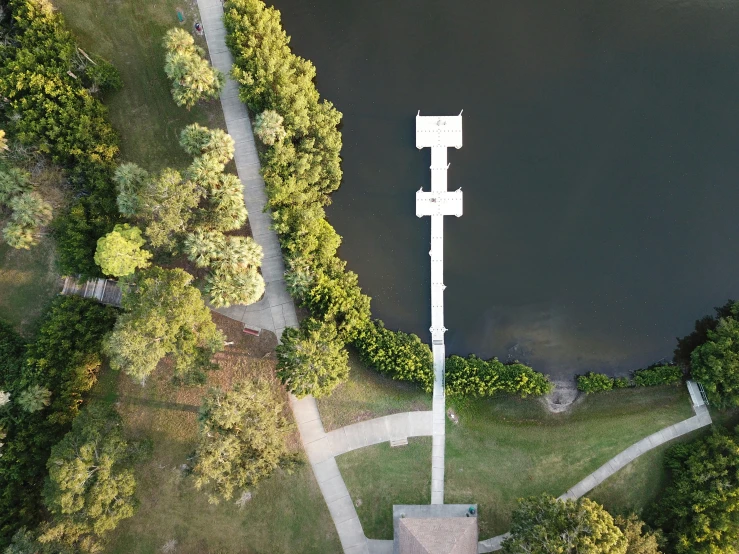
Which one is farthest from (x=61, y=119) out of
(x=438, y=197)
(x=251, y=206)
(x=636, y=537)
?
(x=636, y=537)

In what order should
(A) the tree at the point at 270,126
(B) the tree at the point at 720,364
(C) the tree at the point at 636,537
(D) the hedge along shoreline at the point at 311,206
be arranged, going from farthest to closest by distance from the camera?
(B) the tree at the point at 720,364 → (D) the hedge along shoreline at the point at 311,206 → (A) the tree at the point at 270,126 → (C) the tree at the point at 636,537

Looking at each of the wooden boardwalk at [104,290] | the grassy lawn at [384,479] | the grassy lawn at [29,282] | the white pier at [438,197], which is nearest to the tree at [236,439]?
the grassy lawn at [384,479]

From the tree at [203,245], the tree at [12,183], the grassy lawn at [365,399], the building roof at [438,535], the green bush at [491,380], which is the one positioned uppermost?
the tree at [12,183]

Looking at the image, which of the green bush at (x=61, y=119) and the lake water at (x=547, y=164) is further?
the lake water at (x=547, y=164)

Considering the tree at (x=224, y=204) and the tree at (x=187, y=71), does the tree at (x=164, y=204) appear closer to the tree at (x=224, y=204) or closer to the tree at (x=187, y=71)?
the tree at (x=224, y=204)

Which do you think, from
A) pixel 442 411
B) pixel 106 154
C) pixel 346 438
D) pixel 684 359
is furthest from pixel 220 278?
pixel 684 359

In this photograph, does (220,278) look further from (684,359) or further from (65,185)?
(684,359)
